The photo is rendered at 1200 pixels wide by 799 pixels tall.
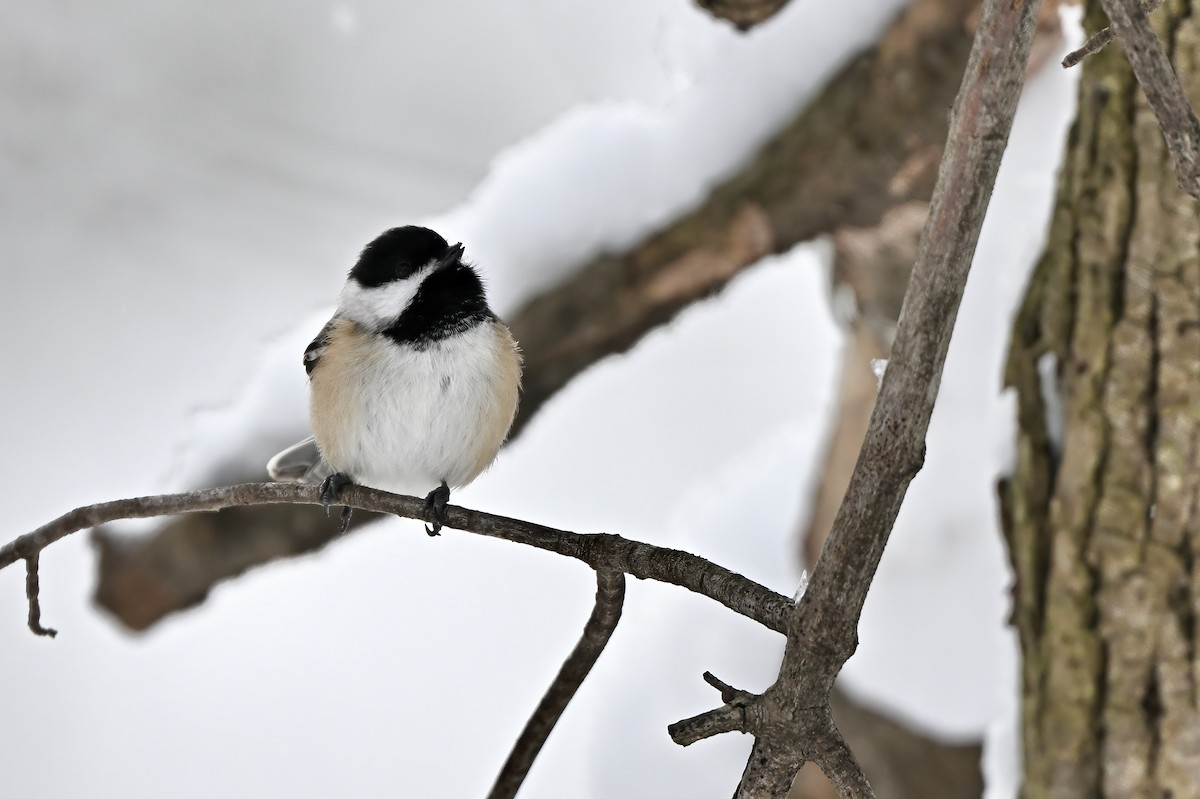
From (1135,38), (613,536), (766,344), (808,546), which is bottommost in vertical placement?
(613,536)

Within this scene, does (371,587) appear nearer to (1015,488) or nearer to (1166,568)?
(1015,488)

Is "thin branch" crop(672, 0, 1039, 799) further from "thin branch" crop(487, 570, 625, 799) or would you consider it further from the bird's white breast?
the bird's white breast

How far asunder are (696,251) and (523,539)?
4.38 ft

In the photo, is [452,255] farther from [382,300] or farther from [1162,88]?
[1162,88]

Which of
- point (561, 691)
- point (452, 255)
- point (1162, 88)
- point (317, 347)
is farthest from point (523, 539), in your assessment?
point (317, 347)

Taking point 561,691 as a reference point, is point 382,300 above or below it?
A: above

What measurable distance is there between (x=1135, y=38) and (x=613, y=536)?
0.50 metres

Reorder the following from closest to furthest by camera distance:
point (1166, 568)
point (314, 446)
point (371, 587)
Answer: point (1166, 568), point (314, 446), point (371, 587)

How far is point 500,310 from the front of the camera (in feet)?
6.70

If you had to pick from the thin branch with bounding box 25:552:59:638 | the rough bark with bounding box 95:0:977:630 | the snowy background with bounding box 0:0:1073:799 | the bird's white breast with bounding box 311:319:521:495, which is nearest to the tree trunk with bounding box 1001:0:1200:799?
the snowy background with bounding box 0:0:1073:799

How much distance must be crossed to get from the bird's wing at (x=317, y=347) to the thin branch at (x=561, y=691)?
98 centimetres

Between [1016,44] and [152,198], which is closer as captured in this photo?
[1016,44]

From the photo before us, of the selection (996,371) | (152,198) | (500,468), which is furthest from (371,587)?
(996,371)

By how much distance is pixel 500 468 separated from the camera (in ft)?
9.09
